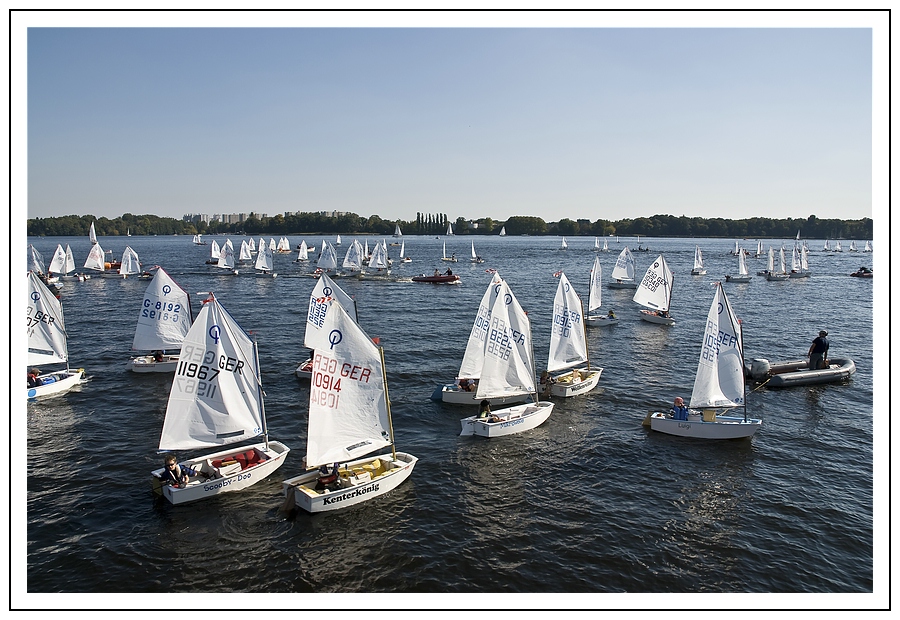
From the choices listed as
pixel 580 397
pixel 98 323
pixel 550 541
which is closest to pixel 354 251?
pixel 98 323

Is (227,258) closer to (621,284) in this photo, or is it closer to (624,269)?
(621,284)

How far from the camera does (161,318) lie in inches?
1705

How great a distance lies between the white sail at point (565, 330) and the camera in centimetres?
4006

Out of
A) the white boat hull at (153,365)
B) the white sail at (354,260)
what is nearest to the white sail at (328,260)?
the white sail at (354,260)

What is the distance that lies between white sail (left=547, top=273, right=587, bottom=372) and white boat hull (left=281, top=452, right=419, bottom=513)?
16.1m

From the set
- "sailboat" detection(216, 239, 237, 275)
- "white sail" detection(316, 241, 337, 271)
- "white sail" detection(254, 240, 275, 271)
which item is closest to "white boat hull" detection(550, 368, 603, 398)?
"white sail" detection(316, 241, 337, 271)

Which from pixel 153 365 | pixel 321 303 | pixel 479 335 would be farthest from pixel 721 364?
pixel 153 365

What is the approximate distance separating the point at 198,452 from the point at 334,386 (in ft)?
36.7

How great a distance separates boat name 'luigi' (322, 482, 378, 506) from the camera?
24266mm

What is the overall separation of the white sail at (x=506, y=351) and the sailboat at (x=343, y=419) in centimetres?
996

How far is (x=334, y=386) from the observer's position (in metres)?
25.6

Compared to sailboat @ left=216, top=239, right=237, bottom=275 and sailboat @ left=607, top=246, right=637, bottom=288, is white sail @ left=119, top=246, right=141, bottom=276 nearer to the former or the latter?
sailboat @ left=216, top=239, right=237, bottom=275

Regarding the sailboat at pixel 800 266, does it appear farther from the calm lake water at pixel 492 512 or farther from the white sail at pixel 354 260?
the white sail at pixel 354 260
